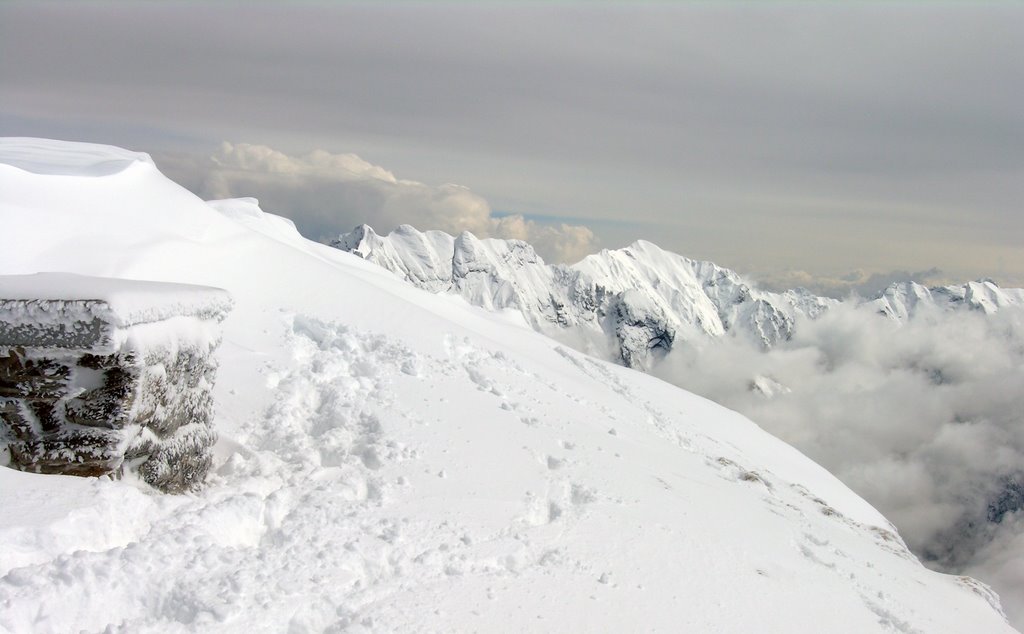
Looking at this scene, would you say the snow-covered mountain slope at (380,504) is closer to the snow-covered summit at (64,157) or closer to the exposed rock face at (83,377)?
the snow-covered summit at (64,157)

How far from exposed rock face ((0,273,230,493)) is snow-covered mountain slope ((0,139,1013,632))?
0.41 meters

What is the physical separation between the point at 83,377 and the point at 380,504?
4.12 metres

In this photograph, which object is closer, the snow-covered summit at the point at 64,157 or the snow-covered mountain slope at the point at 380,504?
the snow-covered mountain slope at the point at 380,504

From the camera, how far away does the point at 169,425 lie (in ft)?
26.5

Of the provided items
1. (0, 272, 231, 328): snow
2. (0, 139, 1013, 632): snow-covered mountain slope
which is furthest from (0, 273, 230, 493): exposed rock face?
(0, 139, 1013, 632): snow-covered mountain slope

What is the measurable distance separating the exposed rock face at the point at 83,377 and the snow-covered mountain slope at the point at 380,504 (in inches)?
16.3

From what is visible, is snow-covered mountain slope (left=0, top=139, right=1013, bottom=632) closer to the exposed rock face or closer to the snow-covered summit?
the snow-covered summit

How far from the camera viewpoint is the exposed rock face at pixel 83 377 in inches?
272

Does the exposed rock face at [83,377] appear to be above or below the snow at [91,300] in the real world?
below

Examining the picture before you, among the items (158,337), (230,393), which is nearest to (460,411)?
(230,393)

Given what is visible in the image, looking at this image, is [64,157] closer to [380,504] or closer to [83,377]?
[83,377]

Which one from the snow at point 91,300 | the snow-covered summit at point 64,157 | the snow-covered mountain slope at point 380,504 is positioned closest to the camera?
the snow-covered mountain slope at point 380,504

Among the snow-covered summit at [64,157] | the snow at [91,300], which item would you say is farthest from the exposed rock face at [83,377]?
the snow-covered summit at [64,157]

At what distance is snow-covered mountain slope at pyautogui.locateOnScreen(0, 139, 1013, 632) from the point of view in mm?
6371
